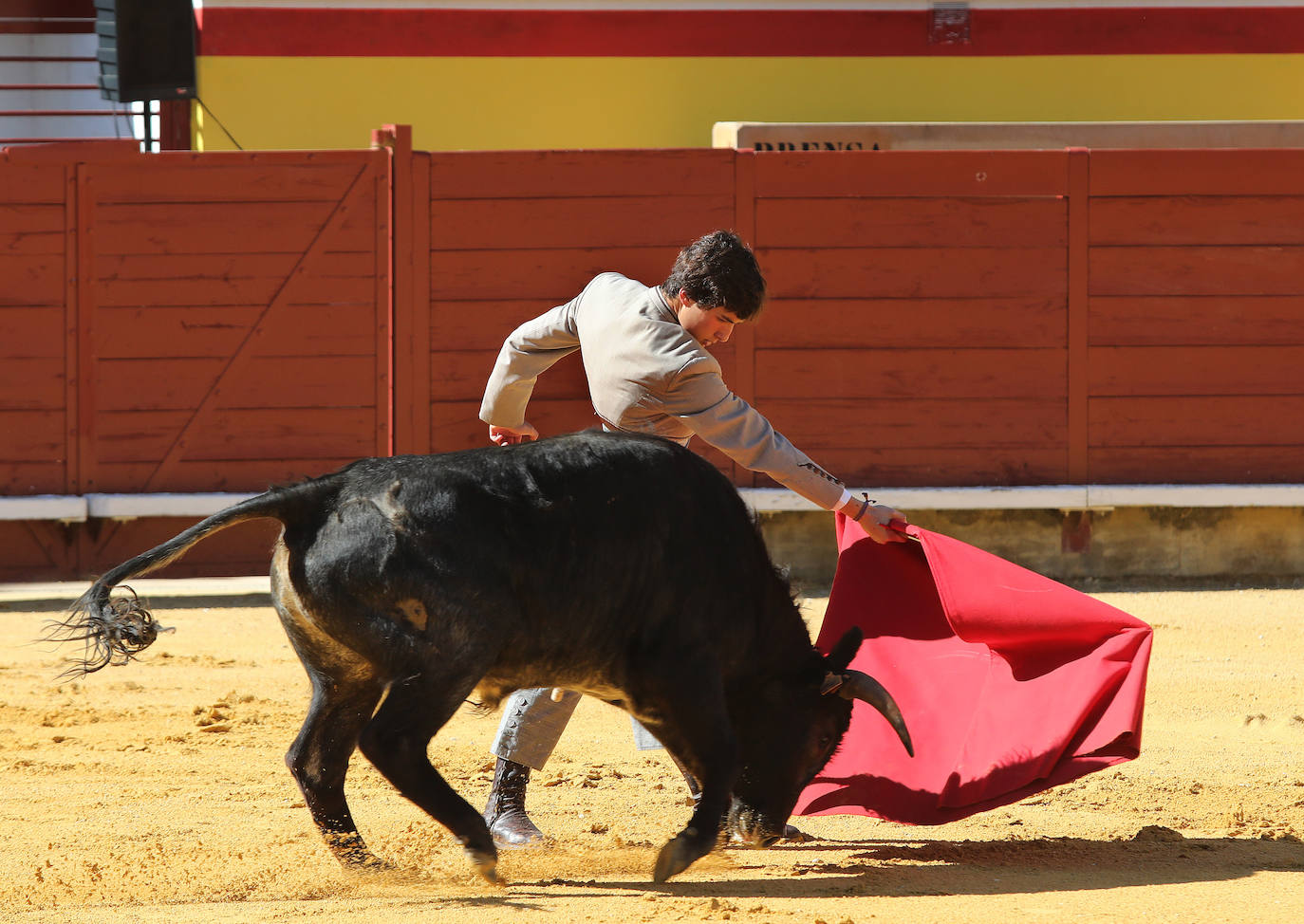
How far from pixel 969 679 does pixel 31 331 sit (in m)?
5.09

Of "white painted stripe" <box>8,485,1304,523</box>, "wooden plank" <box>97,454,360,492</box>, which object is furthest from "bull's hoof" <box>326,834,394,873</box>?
"wooden plank" <box>97,454,360,492</box>

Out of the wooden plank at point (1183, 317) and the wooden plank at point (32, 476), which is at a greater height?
the wooden plank at point (1183, 317)

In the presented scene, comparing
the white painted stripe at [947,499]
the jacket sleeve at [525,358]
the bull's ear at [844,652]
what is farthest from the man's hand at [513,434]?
the white painted stripe at [947,499]

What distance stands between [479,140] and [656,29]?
43.0 inches

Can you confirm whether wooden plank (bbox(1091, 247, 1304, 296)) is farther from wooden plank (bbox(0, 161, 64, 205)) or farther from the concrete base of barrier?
wooden plank (bbox(0, 161, 64, 205))

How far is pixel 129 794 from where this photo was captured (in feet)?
13.3

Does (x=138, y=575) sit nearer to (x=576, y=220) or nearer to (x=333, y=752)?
(x=333, y=752)

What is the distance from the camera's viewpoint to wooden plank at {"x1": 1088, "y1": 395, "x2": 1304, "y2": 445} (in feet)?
25.0

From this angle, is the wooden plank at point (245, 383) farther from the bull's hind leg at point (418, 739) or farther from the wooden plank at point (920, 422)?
the bull's hind leg at point (418, 739)

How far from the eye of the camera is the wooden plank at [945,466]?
755cm

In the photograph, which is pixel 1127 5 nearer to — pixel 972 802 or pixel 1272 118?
pixel 1272 118

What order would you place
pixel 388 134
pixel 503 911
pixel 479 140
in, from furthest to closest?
1. pixel 479 140
2. pixel 388 134
3. pixel 503 911

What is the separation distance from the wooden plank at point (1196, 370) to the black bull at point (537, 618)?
4444mm

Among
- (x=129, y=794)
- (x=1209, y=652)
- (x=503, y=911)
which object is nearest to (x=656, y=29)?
(x=1209, y=652)
